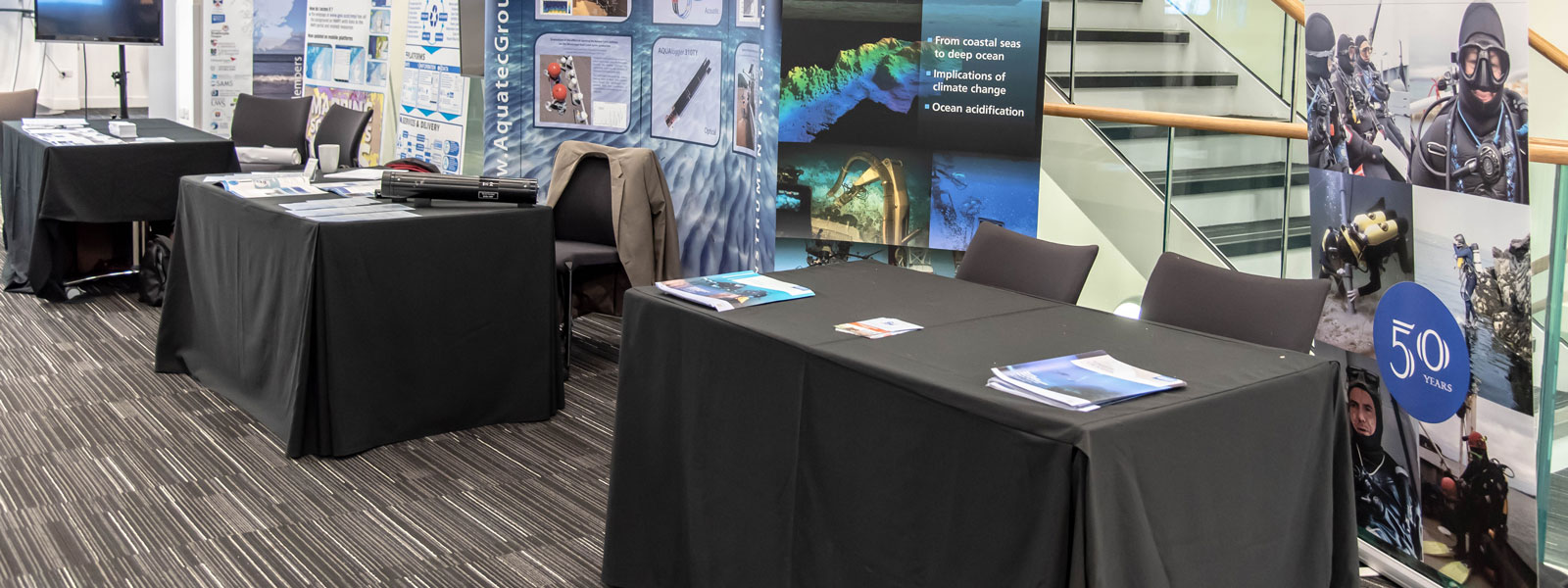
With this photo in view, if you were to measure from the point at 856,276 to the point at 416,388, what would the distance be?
5.59 ft

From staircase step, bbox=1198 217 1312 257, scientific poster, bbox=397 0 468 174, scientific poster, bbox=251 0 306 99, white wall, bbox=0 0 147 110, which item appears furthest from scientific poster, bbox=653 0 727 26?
white wall, bbox=0 0 147 110

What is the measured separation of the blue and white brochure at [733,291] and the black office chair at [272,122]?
438 centimetres

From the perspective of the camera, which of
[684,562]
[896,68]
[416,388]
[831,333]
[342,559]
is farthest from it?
[896,68]

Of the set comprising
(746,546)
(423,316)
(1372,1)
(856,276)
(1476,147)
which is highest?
(1372,1)

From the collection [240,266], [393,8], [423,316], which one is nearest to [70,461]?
[240,266]

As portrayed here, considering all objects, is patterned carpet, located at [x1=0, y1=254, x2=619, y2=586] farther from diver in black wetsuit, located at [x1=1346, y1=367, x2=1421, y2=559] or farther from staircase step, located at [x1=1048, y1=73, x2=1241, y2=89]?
staircase step, located at [x1=1048, y1=73, x2=1241, y2=89]

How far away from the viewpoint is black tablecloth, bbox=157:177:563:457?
12.9ft

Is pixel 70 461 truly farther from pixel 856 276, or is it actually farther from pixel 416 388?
pixel 856 276

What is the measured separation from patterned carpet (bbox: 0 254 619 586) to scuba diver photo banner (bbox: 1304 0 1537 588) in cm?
208

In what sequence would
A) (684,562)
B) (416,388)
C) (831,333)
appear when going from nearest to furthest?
1. (831,333)
2. (684,562)
3. (416,388)

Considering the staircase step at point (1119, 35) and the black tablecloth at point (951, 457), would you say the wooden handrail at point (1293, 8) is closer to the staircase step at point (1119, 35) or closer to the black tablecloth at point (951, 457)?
the staircase step at point (1119, 35)

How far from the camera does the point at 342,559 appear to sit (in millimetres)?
3252

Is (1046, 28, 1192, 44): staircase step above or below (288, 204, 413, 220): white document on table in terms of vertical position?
above

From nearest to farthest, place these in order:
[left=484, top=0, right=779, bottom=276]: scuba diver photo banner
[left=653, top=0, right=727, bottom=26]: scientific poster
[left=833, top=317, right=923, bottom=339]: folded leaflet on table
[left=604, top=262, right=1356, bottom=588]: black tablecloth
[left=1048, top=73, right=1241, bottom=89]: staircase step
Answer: [left=604, top=262, right=1356, bottom=588]: black tablecloth → [left=833, top=317, right=923, bottom=339]: folded leaflet on table → [left=1048, top=73, right=1241, bottom=89]: staircase step → [left=484, top=0, right=779, bottom=276]: scuba diver photo banner → [left=653, top=0, right=727, bottom=26]: scientific poster
